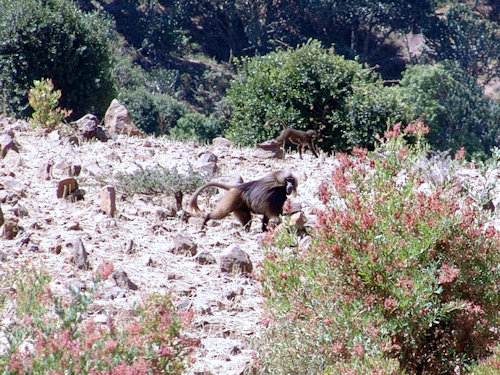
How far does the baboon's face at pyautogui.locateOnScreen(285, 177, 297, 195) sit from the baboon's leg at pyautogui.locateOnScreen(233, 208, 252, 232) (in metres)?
0.45

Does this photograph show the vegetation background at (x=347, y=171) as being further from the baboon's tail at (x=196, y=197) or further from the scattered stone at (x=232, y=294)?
the baboon's tail at (x=196, y=197)

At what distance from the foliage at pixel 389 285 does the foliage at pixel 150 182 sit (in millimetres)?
3366

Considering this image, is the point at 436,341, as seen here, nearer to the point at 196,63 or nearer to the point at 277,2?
the point at 196,63

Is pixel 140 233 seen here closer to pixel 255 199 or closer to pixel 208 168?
pixel 255 199

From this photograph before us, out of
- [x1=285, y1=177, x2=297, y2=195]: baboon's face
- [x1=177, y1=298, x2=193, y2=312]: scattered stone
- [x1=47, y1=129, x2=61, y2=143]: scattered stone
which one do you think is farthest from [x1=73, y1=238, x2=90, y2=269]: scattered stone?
[x1=47, y1=129, x2=61, y2=143]: scattered stone

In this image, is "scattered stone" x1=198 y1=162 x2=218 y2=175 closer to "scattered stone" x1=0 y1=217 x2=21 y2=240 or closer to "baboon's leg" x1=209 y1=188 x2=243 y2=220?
"baboon's leg" x1=209 y1=188 x2=243 y2=220

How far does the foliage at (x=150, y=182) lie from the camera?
7836 mm

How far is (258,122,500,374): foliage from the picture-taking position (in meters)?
4.25

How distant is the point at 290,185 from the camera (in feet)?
25.6

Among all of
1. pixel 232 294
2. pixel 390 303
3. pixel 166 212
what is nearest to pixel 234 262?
pixel 232 294

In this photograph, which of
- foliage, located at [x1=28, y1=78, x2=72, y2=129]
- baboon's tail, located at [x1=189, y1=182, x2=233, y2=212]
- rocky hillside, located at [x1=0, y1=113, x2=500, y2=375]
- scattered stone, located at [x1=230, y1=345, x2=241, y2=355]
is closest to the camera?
scattered stone, located at [x1=230, y1=345, x2=241, y2=355]

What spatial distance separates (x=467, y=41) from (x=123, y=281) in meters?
44.7

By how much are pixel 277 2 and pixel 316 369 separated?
156 ft

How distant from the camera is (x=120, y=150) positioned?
976 cm
